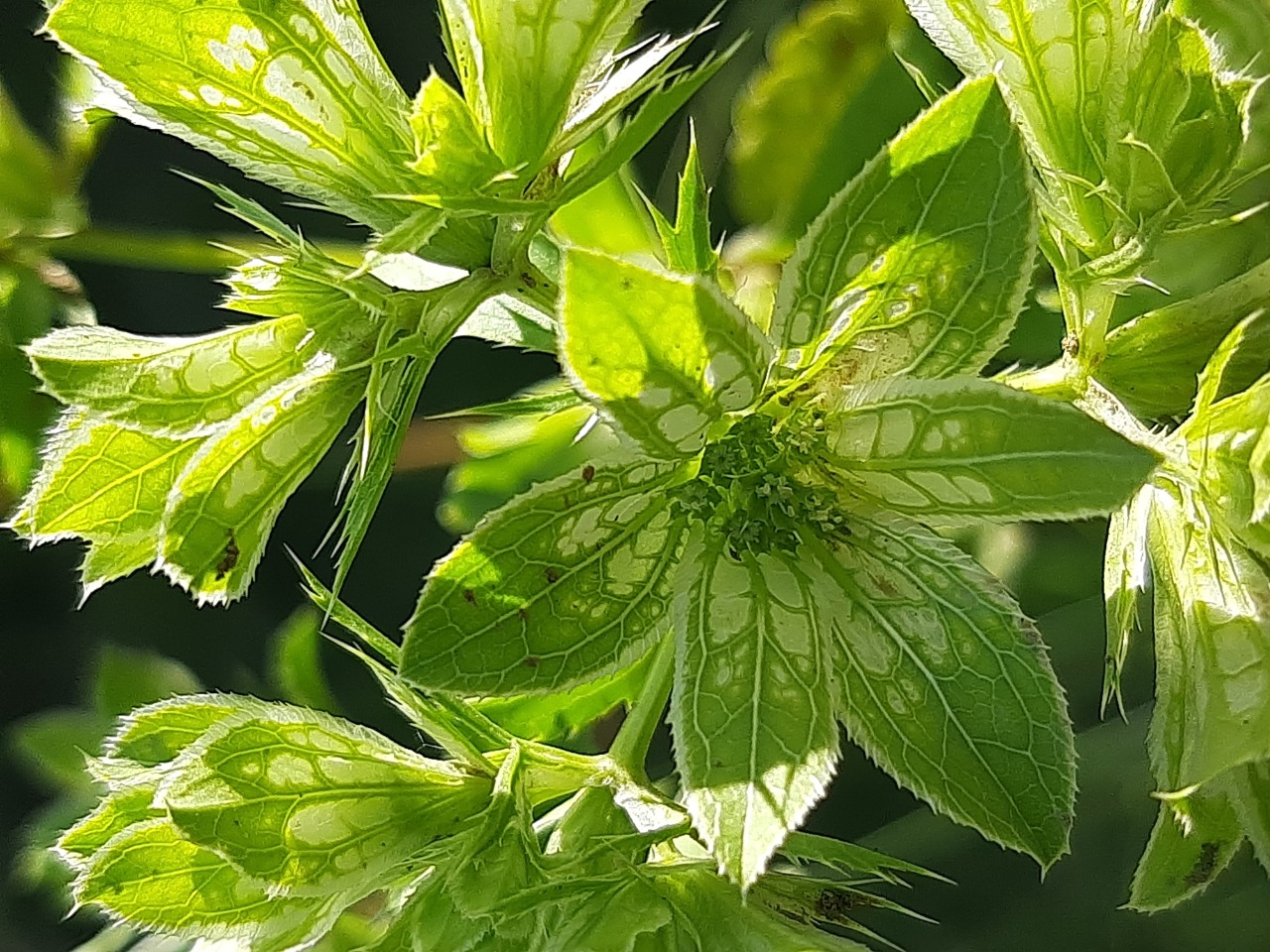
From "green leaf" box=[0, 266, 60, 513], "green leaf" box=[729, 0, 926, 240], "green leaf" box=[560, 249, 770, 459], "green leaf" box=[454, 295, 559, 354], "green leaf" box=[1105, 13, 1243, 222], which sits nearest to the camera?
"green leaf" box=[560, 249, 770, 459]

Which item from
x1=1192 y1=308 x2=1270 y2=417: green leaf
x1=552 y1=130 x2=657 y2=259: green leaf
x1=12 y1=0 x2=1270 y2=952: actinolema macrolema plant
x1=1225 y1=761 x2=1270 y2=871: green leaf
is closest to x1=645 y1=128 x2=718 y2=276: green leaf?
x1=12 y1=0 x2=1270 y2=952: actinolema macrolema plant

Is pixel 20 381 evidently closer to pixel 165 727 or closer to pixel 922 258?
pixel 165 727

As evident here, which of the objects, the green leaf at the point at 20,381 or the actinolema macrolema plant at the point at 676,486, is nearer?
the actinolema macrolema plant at the point at 676,486

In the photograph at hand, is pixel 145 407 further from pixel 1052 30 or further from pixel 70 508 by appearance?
pixel 1052 30

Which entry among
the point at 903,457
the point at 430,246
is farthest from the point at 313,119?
the point at 903,457

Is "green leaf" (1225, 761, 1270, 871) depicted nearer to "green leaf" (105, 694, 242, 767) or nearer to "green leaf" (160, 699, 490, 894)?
"green leaf" (160, 699, 490, 894)

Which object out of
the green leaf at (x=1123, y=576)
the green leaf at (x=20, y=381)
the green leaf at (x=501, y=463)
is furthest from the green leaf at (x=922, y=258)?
the green leaf at (x=20, y=381)

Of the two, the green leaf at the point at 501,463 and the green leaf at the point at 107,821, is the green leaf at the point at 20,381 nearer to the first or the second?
the green leaf at the point at 501,463
